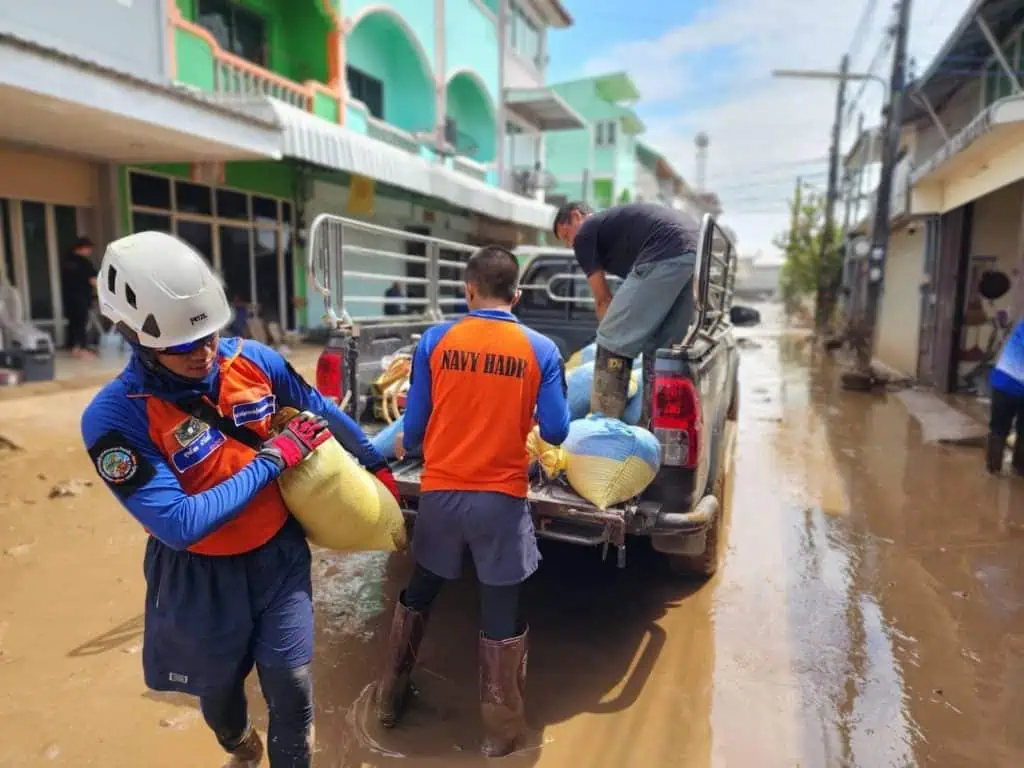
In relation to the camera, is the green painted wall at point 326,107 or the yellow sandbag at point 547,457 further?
the green painted wall at point 326,107

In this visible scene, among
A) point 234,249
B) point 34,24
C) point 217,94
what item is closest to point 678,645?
point 34,24

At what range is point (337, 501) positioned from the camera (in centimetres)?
198

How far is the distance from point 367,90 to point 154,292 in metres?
14.3

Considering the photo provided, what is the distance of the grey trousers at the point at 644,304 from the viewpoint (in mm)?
3564

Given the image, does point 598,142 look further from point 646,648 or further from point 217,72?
point 646,648

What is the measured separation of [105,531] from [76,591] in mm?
863

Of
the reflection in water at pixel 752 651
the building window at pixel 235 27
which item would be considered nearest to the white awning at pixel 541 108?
the building window at pixel 235 27

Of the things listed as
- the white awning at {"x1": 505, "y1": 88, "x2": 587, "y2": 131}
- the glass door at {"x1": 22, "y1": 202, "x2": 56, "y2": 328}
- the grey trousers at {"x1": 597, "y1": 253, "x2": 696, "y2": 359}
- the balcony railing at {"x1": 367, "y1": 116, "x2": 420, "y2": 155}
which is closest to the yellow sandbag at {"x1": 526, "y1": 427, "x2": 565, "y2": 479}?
the grey trousers at {"x1": 597, "y1": 253, "x2": 696, "y2": 359}

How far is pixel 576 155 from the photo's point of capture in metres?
32.2

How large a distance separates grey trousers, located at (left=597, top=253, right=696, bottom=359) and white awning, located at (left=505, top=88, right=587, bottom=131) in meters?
17.1

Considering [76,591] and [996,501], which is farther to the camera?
[996,501]

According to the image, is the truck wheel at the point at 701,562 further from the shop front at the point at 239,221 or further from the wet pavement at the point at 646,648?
the shop front at the point at 239,221

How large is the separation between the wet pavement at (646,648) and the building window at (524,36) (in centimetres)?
1928

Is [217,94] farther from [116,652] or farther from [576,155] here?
[576,155]
